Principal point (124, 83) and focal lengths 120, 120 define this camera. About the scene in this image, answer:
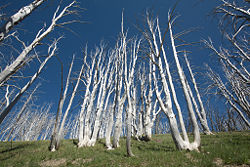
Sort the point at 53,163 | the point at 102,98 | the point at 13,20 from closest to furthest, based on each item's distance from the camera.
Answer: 1. the point at 13,20
2. the point at 53,163
3. the point at 102,98

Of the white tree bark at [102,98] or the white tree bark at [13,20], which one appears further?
the white tree bark at [102,98]

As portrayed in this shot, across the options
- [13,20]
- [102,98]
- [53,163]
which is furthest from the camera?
[102,98]

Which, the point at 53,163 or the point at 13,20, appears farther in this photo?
the point at 53,163

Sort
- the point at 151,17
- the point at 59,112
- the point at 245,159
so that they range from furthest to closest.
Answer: the point at 59,112, the point at 151,17, the point at 245,159

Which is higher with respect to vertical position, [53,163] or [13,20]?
[13,20]

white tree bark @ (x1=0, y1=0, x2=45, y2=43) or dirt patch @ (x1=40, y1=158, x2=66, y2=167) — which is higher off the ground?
white tree bark @ (x1=0, y1=0, x2=45, y2=43)

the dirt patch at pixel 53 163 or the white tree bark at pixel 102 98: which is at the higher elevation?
the white tree bark at pixel 102 98

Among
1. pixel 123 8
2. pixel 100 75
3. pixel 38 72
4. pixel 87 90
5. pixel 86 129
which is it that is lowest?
pixel 86 129

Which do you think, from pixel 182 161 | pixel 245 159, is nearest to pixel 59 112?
pixel 182 161

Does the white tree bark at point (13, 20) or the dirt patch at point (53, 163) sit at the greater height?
the white tree bark at point (13, 20)

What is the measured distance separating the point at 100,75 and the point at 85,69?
1.82 metres

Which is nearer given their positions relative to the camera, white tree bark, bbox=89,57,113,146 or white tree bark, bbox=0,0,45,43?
white tree bark, bbox=0,0,45,43

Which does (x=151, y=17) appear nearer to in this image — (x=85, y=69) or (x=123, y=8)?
(x=123, y=8)

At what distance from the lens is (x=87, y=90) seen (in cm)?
1137
